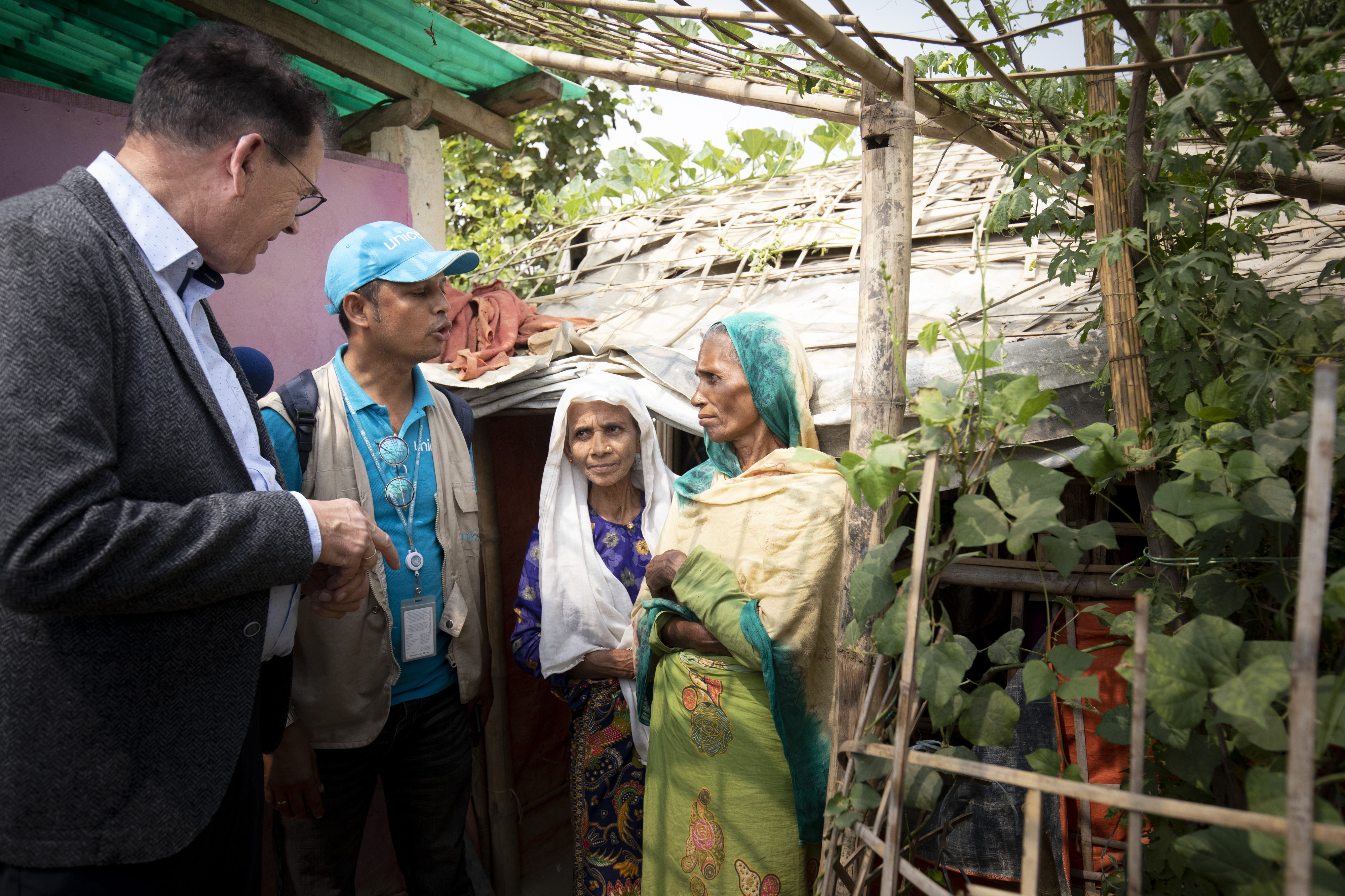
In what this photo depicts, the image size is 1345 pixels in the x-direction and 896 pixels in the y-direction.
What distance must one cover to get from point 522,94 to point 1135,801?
3.93m

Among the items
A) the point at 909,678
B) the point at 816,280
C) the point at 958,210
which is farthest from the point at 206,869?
the point at 958,210

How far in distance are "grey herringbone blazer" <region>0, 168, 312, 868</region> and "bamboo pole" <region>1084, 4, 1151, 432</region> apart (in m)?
1.84

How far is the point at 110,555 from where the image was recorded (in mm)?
1201

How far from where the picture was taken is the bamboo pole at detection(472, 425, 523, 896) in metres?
3.84

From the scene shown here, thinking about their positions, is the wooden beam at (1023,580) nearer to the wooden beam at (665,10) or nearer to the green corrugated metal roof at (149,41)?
the wooden beam at (665,10)

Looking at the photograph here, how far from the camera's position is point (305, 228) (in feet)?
11.5

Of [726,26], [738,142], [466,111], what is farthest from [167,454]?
[738,142]

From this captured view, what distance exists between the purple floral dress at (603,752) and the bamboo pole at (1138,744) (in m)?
1.93

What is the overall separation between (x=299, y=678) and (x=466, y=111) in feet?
9.76

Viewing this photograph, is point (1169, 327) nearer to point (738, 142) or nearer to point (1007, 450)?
point (1007, 450)

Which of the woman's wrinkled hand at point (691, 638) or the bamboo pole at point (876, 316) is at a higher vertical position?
the bamboo pole at point (876, 316)

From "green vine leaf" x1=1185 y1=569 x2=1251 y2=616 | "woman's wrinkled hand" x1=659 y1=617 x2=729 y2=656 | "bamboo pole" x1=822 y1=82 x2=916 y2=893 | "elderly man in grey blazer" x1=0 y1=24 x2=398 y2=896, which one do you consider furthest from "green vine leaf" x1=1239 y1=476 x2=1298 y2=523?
"elderly man in grey blazer" x1=0 y1=24 x2=398 y2=896

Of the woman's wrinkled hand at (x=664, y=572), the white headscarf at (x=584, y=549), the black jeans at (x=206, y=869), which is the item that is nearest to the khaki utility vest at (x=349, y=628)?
the white headscarf at (x=584, y=549)

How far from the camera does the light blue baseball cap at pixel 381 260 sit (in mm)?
2516
